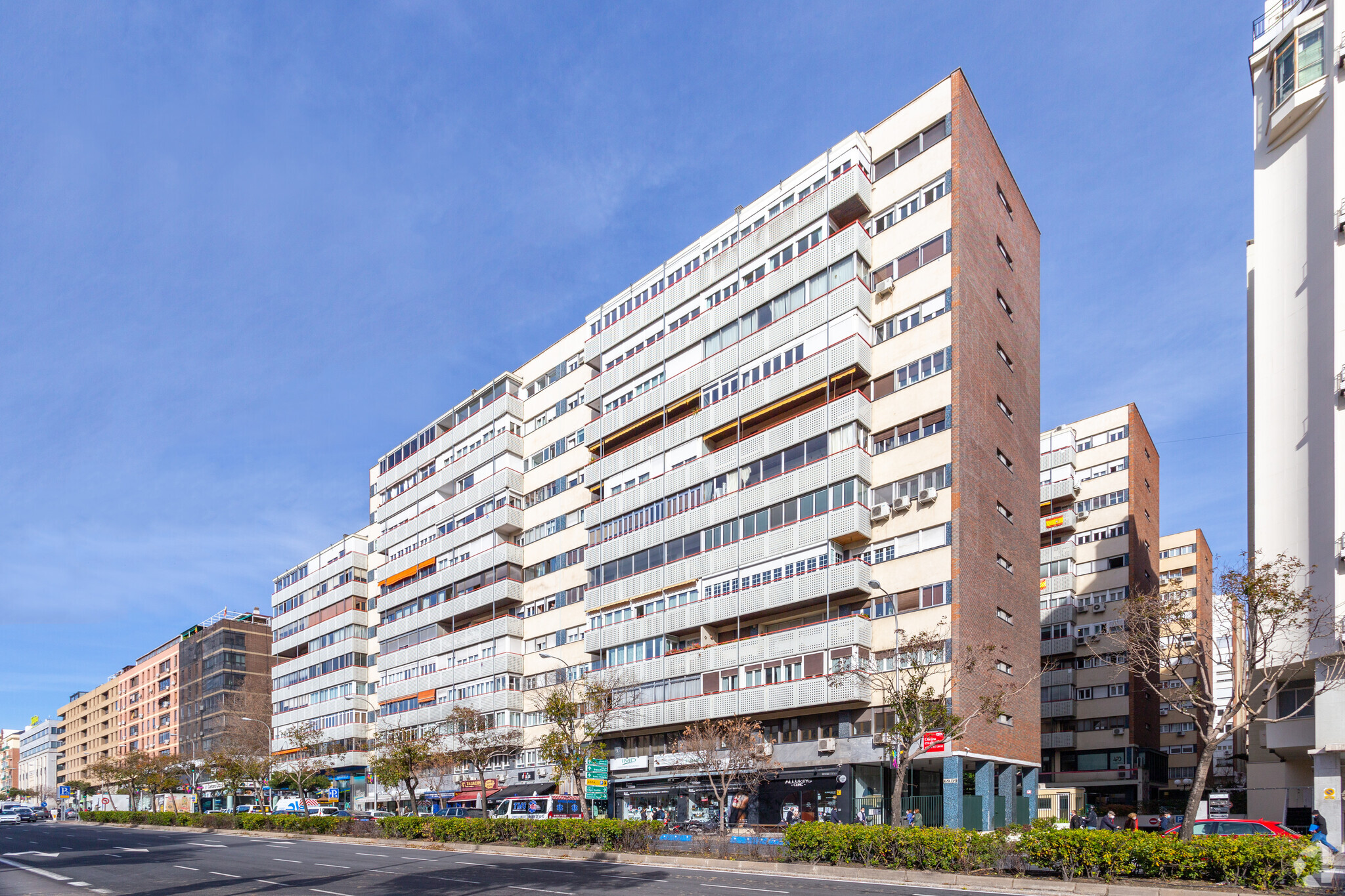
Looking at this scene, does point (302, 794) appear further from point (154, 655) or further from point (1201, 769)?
point (154, 655)

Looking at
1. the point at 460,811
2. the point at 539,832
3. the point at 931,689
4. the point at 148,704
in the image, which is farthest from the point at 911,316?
the point at 148,704

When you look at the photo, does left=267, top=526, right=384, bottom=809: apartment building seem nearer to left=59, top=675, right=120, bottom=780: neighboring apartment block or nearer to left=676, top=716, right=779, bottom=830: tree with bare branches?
left=676, top=716, right=779, bottom=830: tree with bare branches

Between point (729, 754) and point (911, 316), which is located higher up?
point (911, 316)

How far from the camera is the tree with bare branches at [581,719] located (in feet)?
161

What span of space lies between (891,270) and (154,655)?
153081 mm

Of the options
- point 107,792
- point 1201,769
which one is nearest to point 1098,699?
point 1201,769

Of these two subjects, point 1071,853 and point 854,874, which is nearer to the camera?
point 1071,853

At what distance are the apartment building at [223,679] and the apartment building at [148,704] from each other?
688 centimetres

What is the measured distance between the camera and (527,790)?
225 feet

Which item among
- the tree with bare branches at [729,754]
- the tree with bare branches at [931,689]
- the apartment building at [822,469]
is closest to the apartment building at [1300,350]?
the tree with bare branches at [931,689]

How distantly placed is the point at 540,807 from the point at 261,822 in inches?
801

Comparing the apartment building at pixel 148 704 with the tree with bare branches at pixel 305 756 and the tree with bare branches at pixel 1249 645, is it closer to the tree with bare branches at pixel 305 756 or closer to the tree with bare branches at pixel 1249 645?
the tree with bare branches at pixel 305 756

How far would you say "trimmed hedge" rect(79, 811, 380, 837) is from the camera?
54812 millimetres

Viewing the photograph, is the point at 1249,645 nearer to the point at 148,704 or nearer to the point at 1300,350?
the point at 1300,350
